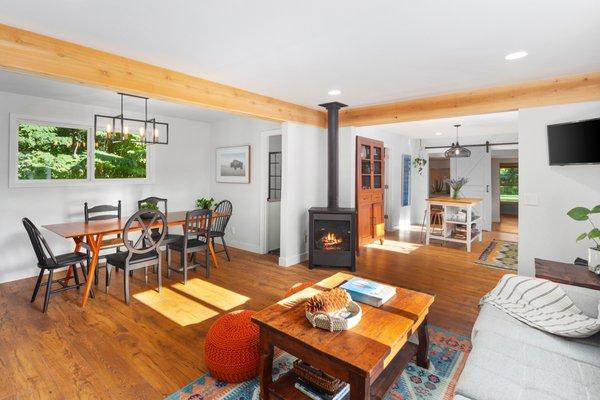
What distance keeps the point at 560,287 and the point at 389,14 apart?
7.28 ft

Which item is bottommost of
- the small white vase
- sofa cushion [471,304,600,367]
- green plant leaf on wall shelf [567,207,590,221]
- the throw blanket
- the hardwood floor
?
the hardwood floor

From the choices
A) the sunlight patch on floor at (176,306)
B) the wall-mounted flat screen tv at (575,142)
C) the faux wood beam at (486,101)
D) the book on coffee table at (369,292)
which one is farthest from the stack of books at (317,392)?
the faux wood beam at (486,101)

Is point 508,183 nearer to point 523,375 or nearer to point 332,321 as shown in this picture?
point 523,375

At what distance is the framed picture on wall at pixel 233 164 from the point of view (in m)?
5.63

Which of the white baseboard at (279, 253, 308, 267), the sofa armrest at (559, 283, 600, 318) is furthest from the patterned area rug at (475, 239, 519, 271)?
the white baseboard at (279, 253, 308, 267)

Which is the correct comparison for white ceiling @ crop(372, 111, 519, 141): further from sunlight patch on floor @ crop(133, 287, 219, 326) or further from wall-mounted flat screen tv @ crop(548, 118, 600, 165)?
sunlight patch on floor @ crop(133, 287, 219, 326)

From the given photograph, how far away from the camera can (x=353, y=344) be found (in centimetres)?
159

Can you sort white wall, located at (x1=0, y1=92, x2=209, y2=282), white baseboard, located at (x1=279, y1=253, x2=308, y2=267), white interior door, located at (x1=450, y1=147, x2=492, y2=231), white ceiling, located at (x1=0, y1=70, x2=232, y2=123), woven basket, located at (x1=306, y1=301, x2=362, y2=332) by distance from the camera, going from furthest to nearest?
white interior door, located at (x1=450, y1=147, x2=492, y2=231)
white baseboard, located at (x1=279, y1=253, x2=308, y2=267)
white wall, located at (x1=0, y1=92, x2=209, y2=282)
white ceiling, located at (x1=0, y1=70, x2=232, y2=123)
woven basket, located at (x1=306, y1=301, x2=362, y2=332)

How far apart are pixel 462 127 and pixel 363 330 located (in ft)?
20.2

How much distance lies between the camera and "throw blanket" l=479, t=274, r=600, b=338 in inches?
72.5

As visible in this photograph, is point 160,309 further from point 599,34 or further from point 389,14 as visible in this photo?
point 599,34

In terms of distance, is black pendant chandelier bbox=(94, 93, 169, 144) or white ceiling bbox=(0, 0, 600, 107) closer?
white ceiling bbox=(0, 0, 600, 107)

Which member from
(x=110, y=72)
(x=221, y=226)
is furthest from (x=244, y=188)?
(x=110, y=72)

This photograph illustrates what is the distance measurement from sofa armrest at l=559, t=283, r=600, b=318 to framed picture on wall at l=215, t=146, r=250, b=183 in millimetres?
4553
